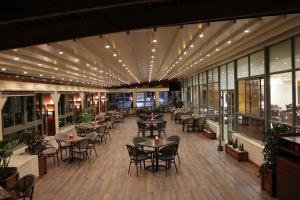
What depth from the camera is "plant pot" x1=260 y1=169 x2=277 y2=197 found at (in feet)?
17.4

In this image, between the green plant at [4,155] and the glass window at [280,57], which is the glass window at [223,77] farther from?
the green plant at [4,155]

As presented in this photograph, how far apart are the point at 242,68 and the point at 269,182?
4.36 m

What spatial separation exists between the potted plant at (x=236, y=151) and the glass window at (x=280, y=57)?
2601mm

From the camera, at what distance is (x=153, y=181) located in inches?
255

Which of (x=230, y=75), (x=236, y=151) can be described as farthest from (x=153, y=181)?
(x=230, y=75)

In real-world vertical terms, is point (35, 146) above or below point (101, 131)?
above

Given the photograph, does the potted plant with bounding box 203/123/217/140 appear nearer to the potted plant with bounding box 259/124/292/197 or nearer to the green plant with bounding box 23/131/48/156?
the potted plant with bounding box 259/124/292/197

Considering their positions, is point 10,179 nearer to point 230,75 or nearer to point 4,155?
point 4,155

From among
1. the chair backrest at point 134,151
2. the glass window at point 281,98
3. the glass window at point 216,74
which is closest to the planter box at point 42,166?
the chair backrest at point 134,151

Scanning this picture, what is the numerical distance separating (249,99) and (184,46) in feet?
10.1

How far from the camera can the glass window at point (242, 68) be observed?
838cm

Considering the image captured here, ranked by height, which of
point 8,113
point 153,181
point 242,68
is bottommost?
point 153,181

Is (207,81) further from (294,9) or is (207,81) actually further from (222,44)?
(294,9)

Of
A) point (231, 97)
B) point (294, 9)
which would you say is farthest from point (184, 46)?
point (231, 97)
